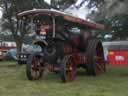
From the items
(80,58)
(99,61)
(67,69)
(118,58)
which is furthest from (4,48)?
(67,69)

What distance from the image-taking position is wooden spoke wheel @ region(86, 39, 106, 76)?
1473cm

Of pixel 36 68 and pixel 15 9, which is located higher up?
pixel 15 9

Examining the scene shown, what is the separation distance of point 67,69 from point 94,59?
202 centimetres

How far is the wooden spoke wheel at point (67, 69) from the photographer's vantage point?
1270 cm

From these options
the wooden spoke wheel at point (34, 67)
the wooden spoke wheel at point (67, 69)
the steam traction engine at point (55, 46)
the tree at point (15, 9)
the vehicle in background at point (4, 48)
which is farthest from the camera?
the vehicle in background at point (4, 48)

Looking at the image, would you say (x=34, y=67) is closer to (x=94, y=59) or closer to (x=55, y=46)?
(x=55, y=46)

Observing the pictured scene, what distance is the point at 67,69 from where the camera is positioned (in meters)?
13.1

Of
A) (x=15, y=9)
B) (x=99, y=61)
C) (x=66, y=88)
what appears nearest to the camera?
(x=66, y=88)

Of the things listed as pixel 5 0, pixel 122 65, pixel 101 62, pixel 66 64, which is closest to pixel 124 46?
pixel 122 65

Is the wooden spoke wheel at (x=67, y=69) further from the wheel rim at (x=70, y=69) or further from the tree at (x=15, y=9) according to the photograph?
the tree at (x=15, y=9)

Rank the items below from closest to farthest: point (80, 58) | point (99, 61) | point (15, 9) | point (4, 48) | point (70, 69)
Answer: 1. point (70, 69)
2. point (80, 58)
3. point (99, 61)
4. point (15, 9)
5. point (4, 48)

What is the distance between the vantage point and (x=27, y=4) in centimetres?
2450

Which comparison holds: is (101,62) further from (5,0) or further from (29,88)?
(5,0)

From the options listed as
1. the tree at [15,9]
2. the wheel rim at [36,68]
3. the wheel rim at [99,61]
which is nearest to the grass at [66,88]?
the wheel rim at [36,68]
